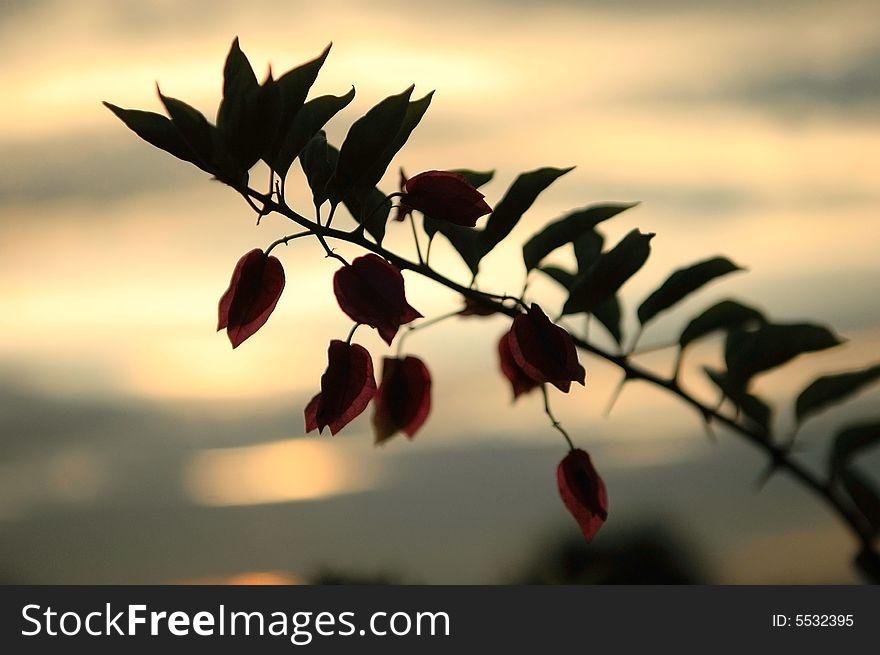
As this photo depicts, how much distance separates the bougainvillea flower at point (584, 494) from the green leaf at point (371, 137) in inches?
14.1

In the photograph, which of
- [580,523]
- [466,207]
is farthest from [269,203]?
[580,523]

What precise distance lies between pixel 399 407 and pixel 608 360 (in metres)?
0.24

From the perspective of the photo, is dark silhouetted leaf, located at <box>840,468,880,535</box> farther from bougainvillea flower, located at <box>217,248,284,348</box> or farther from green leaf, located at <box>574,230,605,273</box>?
bougainvillea flower, located at <box>217,248,284,348</box>

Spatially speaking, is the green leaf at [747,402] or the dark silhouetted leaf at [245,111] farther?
the green leaf at [747,402]

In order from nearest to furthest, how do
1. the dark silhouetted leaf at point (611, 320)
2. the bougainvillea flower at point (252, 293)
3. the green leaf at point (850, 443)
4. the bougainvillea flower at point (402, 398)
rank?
1. the bougainvillea flower at point (252, 293)
2. the green leaf at point (850, 443)
3. the bougainvillea flower at point (402, 398)
4. the dark silhouetted leaf at point (611, 320)

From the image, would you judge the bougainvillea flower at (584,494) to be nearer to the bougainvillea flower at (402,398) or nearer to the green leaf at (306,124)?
the bougainvillea flower at (402,398)

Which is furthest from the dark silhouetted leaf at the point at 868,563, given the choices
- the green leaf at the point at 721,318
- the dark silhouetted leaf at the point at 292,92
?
the dark silhouetted leaf at the point at 292,92

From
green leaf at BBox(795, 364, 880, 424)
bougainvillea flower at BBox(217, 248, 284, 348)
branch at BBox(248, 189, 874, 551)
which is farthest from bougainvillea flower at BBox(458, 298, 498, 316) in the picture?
green leaf at BBox(795, 364, 880, 424)

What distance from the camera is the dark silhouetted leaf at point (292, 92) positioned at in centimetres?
66

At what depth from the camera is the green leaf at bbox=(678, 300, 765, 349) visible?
0.99 m

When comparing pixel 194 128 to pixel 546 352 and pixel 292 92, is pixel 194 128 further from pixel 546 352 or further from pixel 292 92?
pixel 546 352

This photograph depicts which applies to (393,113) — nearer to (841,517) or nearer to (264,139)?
(264,139)

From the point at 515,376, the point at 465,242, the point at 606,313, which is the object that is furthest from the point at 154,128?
the point at 606,313

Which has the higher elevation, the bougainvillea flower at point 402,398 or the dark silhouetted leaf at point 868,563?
the bougainvillea flower at point 402,398
